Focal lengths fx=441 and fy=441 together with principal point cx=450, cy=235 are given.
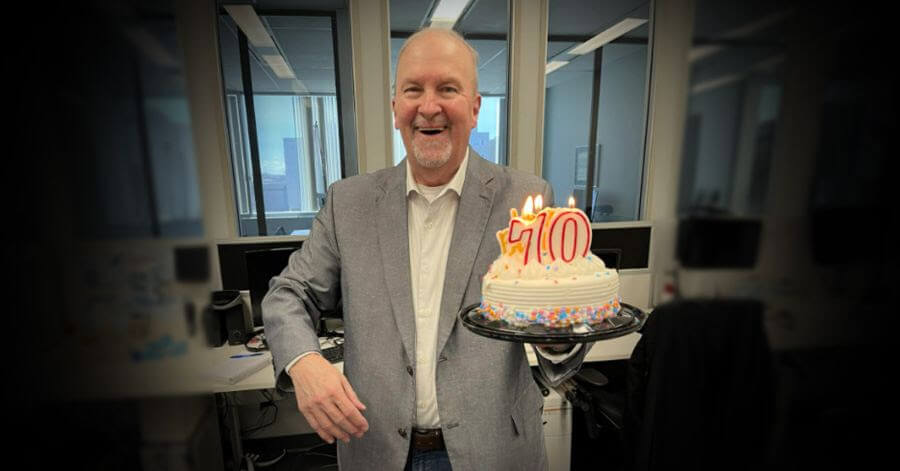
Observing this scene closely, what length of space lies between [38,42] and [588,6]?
12.1 ft

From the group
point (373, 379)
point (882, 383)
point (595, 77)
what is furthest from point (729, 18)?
point (595, 77)

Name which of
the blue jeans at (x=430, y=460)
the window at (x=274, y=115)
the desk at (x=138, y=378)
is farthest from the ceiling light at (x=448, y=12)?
the desk at (x=138, y=378)

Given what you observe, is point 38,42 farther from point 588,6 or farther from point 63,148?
point 588,6

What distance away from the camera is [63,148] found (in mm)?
186

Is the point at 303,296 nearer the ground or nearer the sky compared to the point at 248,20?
nearer the ground

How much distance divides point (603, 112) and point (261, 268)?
275 cm

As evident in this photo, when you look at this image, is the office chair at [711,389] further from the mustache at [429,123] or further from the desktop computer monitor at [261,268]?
the desktop computer monitor at [261,268]

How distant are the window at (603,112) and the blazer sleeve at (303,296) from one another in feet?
7.47

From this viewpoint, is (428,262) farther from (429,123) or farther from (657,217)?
(657,217)

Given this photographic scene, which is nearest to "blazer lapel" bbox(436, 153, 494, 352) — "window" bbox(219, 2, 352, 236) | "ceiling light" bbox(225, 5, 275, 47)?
"window" bbox(219, 2, 352, 236)

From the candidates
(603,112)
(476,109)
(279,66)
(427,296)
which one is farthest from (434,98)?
(279,66)

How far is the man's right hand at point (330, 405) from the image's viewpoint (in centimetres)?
79

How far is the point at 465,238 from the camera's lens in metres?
1.09

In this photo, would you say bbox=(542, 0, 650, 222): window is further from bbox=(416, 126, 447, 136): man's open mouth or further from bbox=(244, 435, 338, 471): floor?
bbox=(244, 435, 338, 471): floor
